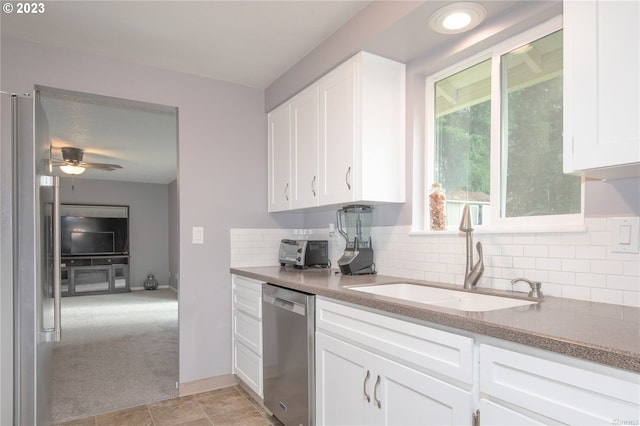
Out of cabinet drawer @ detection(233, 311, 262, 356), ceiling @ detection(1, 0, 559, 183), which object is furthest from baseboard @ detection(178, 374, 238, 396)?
ceiling @ detection(1, 0, 559, 183)

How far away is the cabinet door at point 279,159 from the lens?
290 centimetres

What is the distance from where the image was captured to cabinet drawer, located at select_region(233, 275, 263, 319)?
252cm

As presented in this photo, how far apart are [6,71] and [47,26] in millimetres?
410

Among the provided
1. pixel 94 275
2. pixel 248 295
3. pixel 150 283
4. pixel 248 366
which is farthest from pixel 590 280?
pixel 94 275

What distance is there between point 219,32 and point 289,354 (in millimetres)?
1930

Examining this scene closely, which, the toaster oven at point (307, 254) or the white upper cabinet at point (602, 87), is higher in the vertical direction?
the white upper cabinet at point (602, 87)

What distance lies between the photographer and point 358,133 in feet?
7.11

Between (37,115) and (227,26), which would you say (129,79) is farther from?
(37,115)

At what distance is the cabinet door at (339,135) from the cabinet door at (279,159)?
0.49 meters

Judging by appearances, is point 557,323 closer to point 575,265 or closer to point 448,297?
point 575,265

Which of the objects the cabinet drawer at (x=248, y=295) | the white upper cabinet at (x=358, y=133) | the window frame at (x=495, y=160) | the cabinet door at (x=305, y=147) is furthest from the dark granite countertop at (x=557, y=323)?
the cabinet door at (x=305, y=147)

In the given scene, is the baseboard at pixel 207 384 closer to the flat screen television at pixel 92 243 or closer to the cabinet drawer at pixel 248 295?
the cabinet drawer at pixel 248 295

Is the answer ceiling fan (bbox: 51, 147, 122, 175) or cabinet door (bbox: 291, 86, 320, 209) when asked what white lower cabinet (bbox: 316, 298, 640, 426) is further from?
ceiling fan (bbox: 51, 147, 122, 175)

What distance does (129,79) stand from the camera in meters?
2.70
